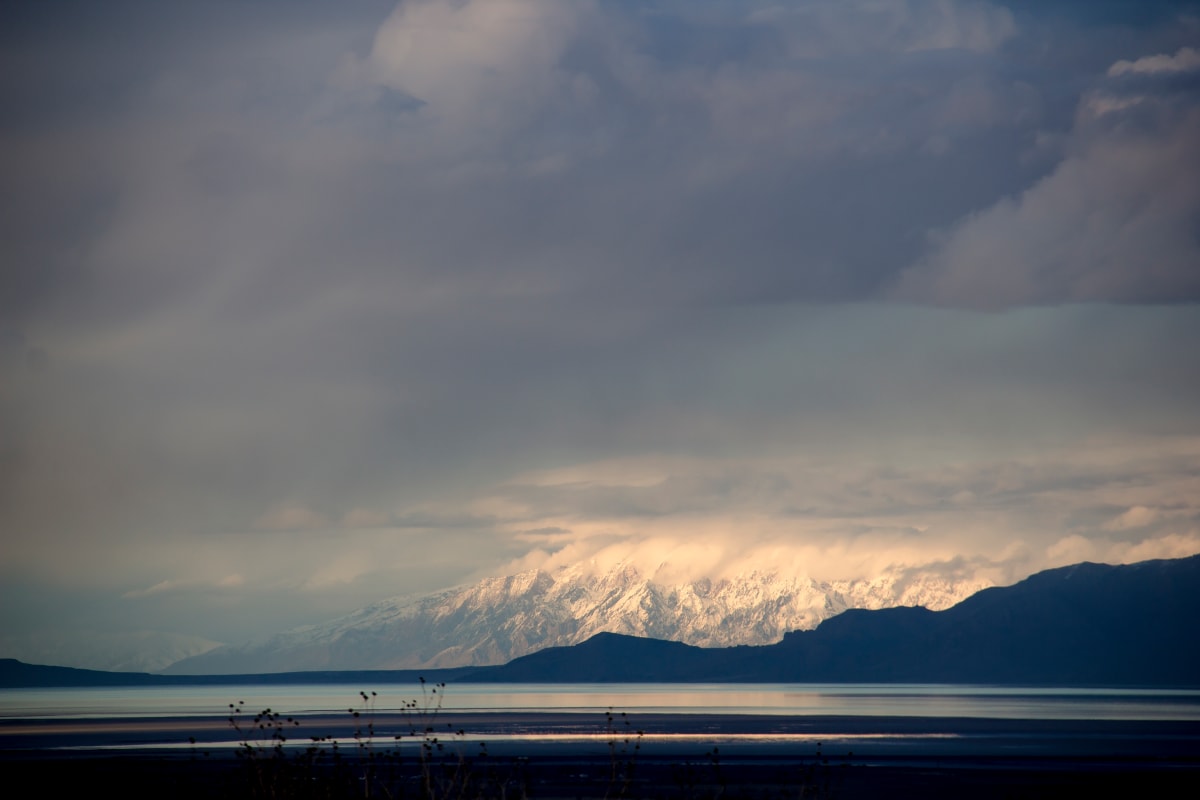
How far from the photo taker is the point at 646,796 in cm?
5425

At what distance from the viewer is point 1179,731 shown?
112938 millimetres

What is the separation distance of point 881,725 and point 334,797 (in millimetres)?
89147

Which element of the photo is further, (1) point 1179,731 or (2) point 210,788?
(1) point 1179,731

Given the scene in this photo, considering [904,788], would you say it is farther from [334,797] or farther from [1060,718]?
[1060,718]

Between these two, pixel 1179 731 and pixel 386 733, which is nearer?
pixel 386 733

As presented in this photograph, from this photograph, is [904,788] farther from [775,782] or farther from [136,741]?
[136,741]

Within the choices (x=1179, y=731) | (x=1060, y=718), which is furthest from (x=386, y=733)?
(x=1060, y=718)

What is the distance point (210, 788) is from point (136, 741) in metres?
41.1

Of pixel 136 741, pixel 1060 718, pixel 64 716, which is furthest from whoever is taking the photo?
pixel 64 716

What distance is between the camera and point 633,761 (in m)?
38.4

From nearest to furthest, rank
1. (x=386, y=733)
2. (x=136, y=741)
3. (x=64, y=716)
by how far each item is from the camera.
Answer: (x=136, y=741), (x=386, y=733), (x=64, y=716)

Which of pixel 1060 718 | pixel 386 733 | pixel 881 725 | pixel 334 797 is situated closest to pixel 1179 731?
pixel 881 725

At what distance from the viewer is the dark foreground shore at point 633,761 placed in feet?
176

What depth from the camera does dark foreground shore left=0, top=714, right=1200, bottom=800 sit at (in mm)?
53750
